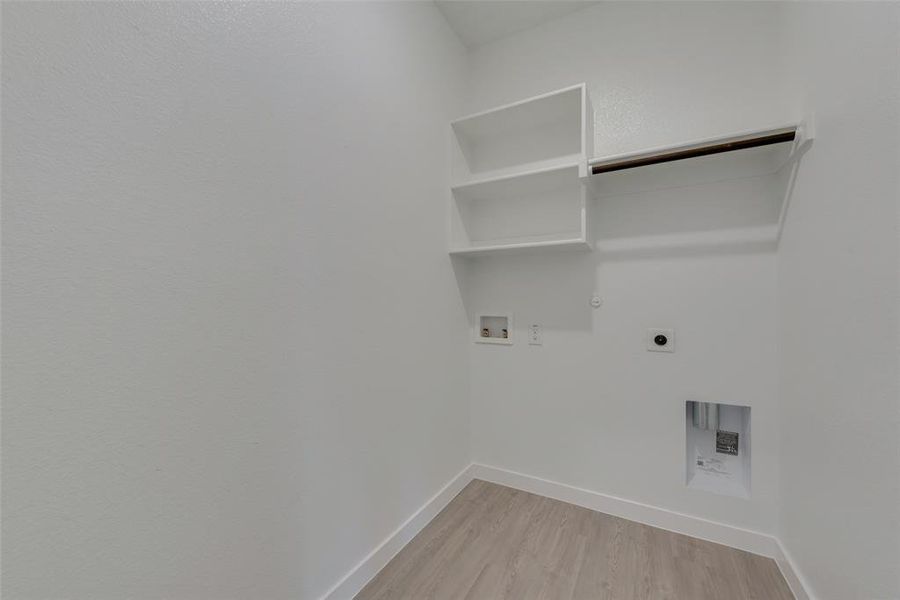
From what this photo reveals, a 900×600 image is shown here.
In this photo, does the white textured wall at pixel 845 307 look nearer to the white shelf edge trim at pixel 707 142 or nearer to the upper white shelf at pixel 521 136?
the white shelf edge trim at pixel 707 142

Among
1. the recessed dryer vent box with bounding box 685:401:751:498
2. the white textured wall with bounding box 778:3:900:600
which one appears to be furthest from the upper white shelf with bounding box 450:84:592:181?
the recessed dryer vent box with bounding box 685:401:751:498

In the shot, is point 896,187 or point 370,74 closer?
point 896,187

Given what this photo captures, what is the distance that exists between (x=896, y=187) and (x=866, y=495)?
31.3 inches

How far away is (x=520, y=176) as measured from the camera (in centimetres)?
178

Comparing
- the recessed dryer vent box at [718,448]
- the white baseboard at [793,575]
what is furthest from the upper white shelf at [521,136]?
the white baseboard at [793,575]

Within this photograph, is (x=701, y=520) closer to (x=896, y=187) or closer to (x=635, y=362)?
(x=635, y=362)

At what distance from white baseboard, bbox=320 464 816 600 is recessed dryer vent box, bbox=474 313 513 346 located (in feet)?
2.66

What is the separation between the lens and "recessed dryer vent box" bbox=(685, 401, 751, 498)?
5.23 feet

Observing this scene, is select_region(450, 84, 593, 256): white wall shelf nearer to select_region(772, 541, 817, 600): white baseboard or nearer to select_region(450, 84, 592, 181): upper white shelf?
select_region(450, 84, 592, 181): upper white shelf

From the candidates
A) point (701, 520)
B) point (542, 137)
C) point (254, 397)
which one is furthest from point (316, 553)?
point (542, 137)

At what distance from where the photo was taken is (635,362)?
5.79 ft

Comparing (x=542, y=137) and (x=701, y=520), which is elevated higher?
(x=542, y=137)

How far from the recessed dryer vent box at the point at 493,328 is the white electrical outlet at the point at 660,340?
0.74 m

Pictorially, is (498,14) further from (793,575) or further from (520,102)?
(793,575)
